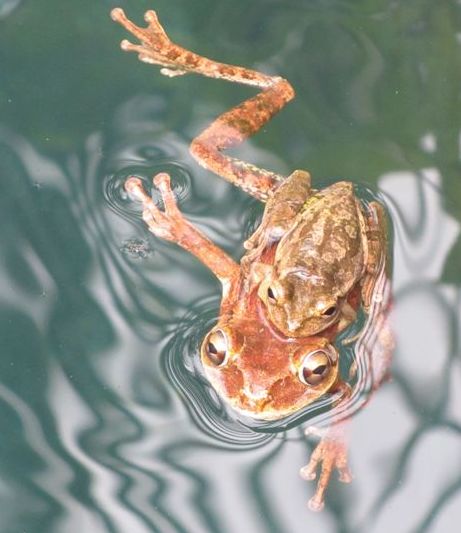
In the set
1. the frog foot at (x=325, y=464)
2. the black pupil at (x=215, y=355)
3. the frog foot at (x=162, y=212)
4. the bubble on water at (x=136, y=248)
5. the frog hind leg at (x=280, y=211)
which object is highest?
the frog hind leg at (x=280, y=211)

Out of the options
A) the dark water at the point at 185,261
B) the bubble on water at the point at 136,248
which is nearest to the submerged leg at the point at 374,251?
the dark water at the point at 185,261

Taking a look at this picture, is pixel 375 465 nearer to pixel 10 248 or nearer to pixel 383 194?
pixel 383 194

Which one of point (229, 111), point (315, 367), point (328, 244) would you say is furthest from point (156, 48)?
point (315, 367)

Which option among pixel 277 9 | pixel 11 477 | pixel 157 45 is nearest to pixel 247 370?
pixel 11 477

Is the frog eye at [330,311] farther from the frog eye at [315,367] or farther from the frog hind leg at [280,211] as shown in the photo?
the frog hind leg at [280,211]

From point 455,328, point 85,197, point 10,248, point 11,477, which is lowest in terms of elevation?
point 11,477

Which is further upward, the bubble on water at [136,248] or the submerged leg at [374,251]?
the submerged leg at [374,251]

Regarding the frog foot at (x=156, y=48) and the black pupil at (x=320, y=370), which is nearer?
the black pupil at (x=320, y=370)
